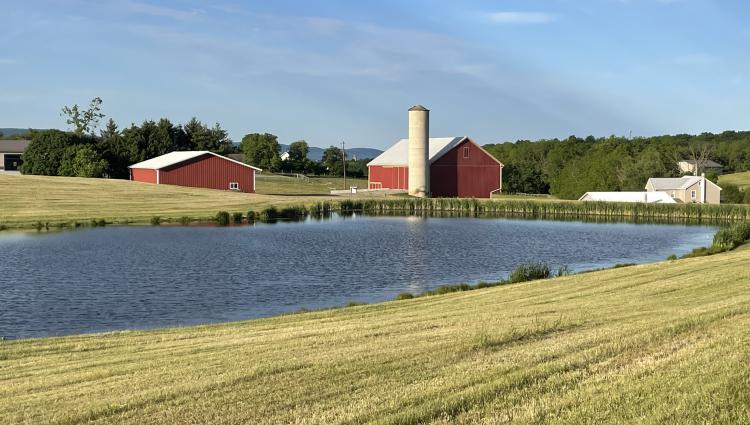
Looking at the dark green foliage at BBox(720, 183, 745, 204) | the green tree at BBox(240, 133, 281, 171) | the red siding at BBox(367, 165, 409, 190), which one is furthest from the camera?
the green tree at BBox(240, 133, 281, 171)

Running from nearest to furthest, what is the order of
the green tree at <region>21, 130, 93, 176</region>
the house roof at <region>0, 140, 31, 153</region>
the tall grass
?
1. the tall grass
2. the green tree at <region>21, 130, 93, 176</region>
3. the house roof at <region>0, 140, 31, 153</region>

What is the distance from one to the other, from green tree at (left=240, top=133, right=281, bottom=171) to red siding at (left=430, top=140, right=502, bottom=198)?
155 feet

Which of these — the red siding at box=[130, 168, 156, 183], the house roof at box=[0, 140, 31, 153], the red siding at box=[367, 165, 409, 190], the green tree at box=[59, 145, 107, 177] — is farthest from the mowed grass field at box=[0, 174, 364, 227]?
the house roof at box=[0, 140, 31, 153]

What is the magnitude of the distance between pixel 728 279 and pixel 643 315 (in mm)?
5599

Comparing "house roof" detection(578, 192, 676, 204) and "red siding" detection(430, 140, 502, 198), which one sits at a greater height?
"red siding" detection(430, 140, 502, 198)

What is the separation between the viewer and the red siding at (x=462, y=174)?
100 meters

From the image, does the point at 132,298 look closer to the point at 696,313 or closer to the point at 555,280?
the point at 555,280

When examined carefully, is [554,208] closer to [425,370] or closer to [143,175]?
[143,175]

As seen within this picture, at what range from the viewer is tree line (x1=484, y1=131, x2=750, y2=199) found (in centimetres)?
9912

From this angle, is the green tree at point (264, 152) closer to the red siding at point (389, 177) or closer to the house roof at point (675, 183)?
the red siding at point (389, 177)

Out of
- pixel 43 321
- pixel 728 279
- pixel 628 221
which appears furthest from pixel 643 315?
pixel 628 221

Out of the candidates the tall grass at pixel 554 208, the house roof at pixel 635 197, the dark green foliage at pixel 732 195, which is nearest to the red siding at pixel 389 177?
the tall grass at pixel 554 208

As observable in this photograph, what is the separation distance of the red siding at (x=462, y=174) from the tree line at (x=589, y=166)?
10440 millimetres

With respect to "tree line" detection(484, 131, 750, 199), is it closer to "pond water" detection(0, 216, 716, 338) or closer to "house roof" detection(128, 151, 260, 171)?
"pond water" detection(0, 216, 716, 338)
